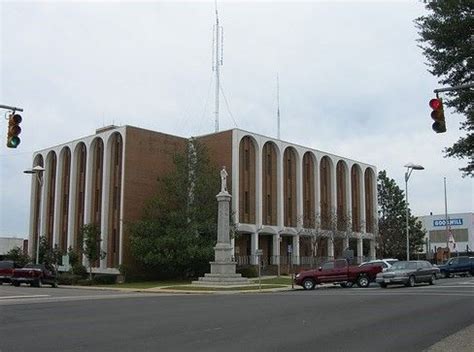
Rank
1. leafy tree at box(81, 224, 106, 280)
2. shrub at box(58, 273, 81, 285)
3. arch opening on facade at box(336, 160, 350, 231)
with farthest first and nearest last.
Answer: arch opening on facade at box(336, 160, 350, 231)
leafy tree at box(81, 224, 106, 280)
shrub at box(58, 273, 81, 285)

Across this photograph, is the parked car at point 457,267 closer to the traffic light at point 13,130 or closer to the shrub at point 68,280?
the shrub at point 68,280

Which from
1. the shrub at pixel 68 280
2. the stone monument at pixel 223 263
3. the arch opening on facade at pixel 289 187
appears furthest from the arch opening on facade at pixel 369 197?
the shrub at pixel 68 280

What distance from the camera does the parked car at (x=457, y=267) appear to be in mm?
48750

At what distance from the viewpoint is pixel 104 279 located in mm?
47562

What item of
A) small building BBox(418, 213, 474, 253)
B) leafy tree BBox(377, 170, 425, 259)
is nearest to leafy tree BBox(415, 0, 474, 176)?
leafy tree BBox(377, 170, 425, 259)

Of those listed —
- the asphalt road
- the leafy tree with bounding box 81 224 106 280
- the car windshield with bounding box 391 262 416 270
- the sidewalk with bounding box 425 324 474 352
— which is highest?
the leafy tree with bounding box 81 224 106 280

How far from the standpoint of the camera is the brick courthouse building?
53094 mm

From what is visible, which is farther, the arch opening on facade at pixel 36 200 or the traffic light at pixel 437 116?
the arch opening on facade at pixel 36 200

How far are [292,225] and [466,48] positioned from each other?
46029 millimetres

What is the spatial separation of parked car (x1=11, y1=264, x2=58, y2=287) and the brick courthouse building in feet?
32.8

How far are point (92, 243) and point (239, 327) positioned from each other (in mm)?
37548

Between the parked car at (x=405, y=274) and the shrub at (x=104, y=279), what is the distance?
22.6m

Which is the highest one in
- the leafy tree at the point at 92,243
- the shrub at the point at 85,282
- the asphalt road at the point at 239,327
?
the leafy tree at the point at 92,243

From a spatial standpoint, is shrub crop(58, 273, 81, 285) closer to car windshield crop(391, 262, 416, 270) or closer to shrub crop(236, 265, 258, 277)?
shrub crop(236, 265, 258, 277)
